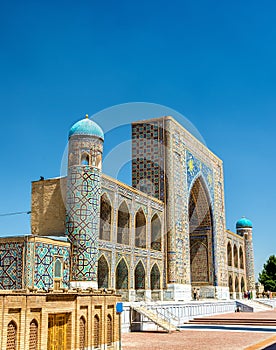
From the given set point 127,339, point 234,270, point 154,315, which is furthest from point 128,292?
point 234,270

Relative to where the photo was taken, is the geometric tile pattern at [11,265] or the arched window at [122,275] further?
the arched window at [122,275]

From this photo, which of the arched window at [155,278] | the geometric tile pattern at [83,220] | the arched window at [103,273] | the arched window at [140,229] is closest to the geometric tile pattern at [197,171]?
the arched window at [140,229]

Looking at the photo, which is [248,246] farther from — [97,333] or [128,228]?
[97,333]

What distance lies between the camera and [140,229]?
67.4 feet

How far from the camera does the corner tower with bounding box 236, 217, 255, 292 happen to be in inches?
1403

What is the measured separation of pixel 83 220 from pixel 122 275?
170 inches

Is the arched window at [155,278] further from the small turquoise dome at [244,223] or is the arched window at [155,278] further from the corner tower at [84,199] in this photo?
the small turquoise dome at [244,223]

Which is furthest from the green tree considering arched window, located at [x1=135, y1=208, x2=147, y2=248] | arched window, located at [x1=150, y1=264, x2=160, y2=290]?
arched window, located at [x1=135, y1=208, x2=147, y2=248]

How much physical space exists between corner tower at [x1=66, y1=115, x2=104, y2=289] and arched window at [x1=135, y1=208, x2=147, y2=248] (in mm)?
4828

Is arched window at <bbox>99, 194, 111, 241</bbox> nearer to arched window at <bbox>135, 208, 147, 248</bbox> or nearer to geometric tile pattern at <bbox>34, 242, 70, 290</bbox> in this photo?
arched window at <bbox>135, 208, 147, 248</bbox>

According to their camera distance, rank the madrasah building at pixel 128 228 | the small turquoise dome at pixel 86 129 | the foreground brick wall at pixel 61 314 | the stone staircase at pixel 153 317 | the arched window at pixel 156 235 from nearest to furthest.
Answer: the foreground brick wall at pixel 61 314 → the madrasah building at pixel 128 228 → the stone staircase at pixel 153 317 → the small turquoise dome at pixel 86 129 → the arched window at pixel 156 235

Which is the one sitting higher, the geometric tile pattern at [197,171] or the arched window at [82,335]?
the geometric tile pattern at [197,171]

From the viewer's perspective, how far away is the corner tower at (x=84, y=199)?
15.0 m

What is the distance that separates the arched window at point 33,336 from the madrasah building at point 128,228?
191 mm
